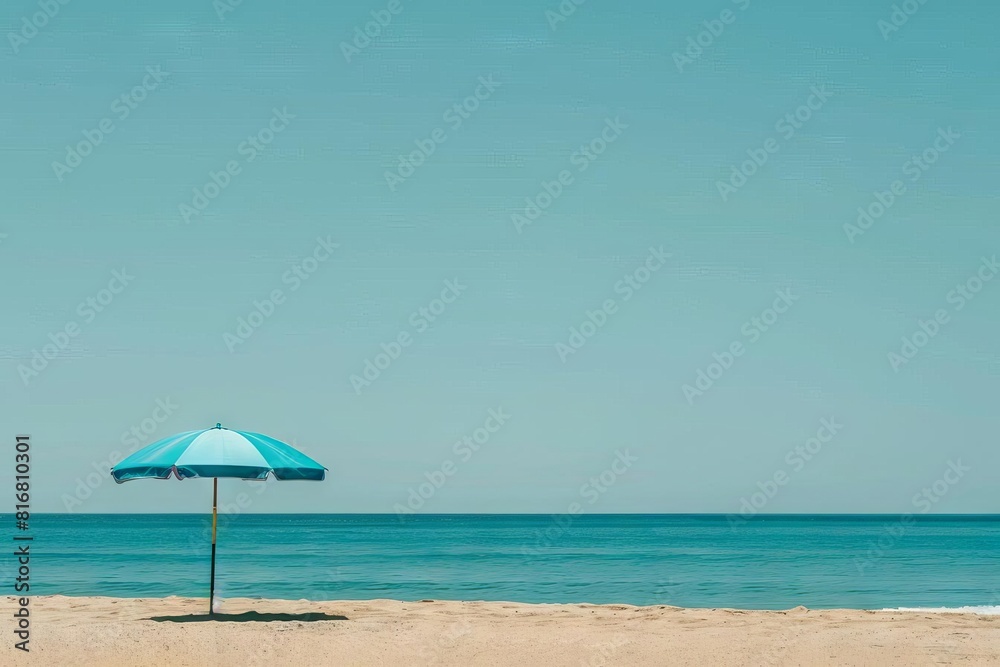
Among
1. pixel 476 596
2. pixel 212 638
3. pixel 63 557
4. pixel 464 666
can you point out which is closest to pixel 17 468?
pixel 212 638

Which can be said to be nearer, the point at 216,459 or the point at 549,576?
the point at 216,459

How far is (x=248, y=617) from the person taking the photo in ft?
39.0

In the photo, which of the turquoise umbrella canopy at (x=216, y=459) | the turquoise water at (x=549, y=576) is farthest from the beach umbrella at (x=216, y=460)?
the turquoise water at (x=549, y=576)

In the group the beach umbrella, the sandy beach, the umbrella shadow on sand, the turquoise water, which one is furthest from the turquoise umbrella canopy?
the turquoise water

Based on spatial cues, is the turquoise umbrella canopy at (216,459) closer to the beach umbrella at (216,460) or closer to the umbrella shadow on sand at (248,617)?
the beach umbrella at (216,460)

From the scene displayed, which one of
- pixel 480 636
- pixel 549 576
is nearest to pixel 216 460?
pixel 480 636

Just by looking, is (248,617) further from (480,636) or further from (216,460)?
(480,636)

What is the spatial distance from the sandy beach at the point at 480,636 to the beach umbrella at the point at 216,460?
160 cm

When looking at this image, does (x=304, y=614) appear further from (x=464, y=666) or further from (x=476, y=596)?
(x=476, y=596)

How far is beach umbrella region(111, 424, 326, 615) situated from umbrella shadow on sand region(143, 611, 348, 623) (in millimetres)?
1656

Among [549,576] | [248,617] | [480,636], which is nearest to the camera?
[480,636]

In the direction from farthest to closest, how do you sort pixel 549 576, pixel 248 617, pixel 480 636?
pixel 549 576 < pixel 248 617 < pixel 480 636

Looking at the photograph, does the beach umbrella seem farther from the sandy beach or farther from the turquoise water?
the turquoise water

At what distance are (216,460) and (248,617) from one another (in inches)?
92.8
